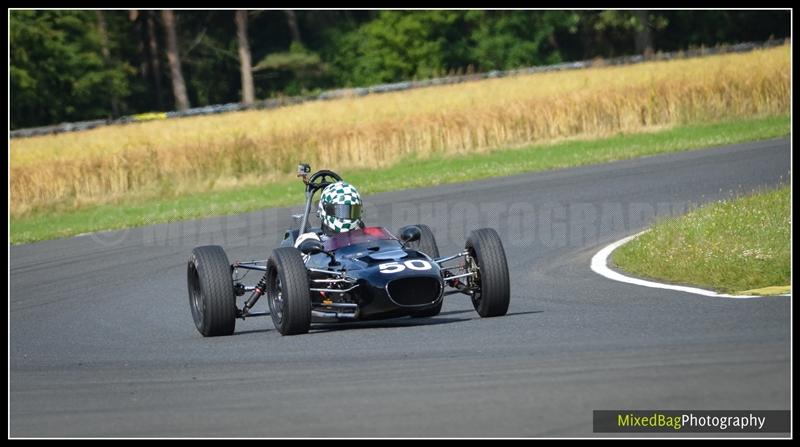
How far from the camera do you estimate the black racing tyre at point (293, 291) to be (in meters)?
10.9

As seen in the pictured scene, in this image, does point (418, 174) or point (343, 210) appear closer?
point (343, 210)

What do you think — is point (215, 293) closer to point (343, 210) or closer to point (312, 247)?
point (312, 247)

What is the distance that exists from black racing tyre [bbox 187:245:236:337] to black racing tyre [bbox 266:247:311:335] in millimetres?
718

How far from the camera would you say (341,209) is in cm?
1225

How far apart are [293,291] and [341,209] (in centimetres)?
154

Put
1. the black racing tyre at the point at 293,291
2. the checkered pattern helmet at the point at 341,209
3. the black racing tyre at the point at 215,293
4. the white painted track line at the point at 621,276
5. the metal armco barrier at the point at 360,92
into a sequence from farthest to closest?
the metal armco barrier at the point at 360,92, the checkered pattern helmet at the point at 341,209, the black racing tyre at the point at 215,293, the white painted track line at the point at 621,276, the black racing tyre at the point at 293,291

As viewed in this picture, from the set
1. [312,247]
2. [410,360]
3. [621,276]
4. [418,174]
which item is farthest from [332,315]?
[418,174]

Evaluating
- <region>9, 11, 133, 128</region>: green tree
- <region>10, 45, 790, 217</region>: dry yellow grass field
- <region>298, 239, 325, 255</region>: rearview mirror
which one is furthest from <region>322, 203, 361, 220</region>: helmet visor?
<region>9, 11, 133, 128</region>: green tree

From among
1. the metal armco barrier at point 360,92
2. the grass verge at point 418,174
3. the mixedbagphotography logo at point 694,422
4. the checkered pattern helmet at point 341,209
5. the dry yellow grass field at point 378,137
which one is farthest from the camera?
the metal armco barrier at point 360,92

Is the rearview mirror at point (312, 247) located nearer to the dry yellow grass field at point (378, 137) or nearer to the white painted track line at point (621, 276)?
the white painted track line at point (621, 276)

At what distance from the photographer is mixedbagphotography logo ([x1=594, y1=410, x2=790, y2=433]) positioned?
6445 mm

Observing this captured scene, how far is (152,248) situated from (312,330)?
8.98m

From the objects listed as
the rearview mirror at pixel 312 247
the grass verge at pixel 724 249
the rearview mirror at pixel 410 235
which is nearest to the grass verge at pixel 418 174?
the grass verge at pixel 724 249

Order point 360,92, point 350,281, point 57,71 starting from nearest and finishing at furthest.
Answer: point 350,281 → point 360,92 → point 57,71
